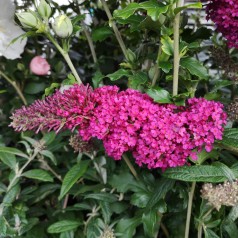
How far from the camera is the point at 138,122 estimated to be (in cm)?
61

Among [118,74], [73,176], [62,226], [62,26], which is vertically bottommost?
[62,226]

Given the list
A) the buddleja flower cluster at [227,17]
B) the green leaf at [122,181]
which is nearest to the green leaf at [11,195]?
the green leaf at [122,181]

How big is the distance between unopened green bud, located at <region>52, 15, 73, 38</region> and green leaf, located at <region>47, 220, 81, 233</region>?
0.42 metres

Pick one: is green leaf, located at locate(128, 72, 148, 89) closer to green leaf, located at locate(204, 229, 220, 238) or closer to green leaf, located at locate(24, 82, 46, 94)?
green leaf, located at locate(204, 229, 220, 238)

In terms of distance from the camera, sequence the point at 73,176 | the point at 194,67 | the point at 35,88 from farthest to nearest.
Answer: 1. the point at 35,88
2. the point at 73,176
3. the point at 194,67

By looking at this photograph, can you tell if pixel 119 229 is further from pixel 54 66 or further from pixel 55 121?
pixel 54 66

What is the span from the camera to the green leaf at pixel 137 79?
2.31 ft

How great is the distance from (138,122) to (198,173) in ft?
0.46

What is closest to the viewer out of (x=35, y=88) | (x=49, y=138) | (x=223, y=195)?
(x=223, y=195)

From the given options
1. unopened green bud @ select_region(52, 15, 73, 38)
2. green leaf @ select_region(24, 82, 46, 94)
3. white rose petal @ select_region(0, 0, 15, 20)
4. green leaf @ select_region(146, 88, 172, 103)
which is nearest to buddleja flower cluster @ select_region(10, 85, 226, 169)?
green leaf @ select_region(146, 88, 172, 103)

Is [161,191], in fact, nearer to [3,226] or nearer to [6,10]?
[3,226]

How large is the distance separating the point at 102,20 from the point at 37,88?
12.3 inches

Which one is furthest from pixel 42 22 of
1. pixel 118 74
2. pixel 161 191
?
pixel 161 191

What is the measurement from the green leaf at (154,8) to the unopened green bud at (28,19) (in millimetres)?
211
